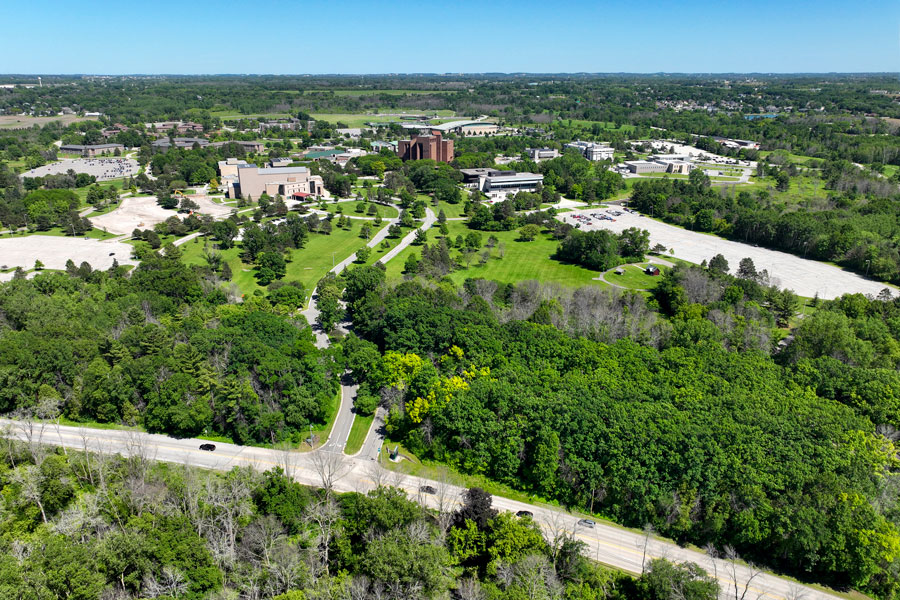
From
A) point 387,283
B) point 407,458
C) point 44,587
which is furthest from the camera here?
point 387,283

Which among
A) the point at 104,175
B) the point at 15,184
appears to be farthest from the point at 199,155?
the point at 15,184

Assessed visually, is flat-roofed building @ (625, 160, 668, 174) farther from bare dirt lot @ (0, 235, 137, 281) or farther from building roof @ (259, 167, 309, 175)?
bare dirt lot @ (0, 235, 137, 281)

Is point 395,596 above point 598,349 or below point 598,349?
below

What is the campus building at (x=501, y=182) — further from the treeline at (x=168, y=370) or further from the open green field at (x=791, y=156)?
the open green field at (x=791, y=156)

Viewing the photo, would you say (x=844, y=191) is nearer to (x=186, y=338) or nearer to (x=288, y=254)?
(x=288, y=254)

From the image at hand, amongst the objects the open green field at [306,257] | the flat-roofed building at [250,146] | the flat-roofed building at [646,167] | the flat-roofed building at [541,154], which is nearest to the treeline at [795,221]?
the flat-roofed building at [646,167]
